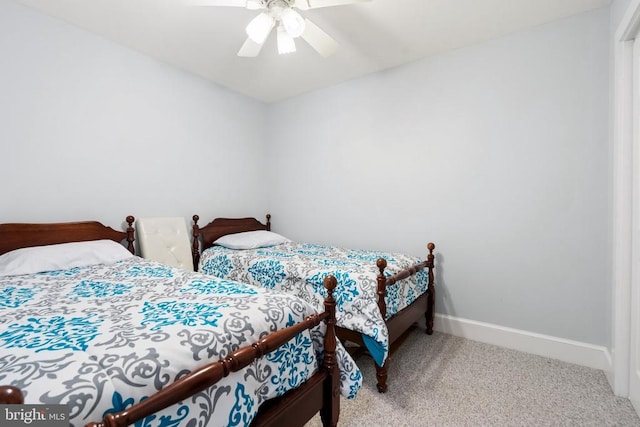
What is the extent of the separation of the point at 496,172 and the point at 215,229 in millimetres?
2801

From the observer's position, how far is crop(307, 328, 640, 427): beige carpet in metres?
1.66

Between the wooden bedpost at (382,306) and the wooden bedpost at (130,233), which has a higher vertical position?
the wooden bedpost at (130,233)

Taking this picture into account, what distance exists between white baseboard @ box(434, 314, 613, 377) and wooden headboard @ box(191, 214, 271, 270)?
2.33 meters

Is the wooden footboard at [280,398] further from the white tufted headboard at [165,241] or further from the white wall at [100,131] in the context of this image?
the white wall at [100,131]

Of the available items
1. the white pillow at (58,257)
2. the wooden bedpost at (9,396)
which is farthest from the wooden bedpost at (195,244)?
the wooden bedpost at (9,396)

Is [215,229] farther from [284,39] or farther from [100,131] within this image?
[284,39]

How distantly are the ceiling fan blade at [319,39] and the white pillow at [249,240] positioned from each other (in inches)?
73.5

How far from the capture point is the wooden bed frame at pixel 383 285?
192 cm

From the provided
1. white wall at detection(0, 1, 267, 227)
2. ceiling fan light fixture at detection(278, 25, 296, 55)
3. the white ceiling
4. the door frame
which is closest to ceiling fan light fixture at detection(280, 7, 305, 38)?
ceiling fan light fixture at detection(278, 25, 296, 55)

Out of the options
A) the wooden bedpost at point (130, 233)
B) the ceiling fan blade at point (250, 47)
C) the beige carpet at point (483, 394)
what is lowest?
the beige carpet at point (483, 394)

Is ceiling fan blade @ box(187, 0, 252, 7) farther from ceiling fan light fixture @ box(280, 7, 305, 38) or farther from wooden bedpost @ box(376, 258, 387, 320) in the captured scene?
wooden bedpost @ box(376, 258, 387, 320)

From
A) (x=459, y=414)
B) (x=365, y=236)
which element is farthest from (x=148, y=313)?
(x=365, y=236)

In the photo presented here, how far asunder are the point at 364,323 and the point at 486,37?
8.22 feet

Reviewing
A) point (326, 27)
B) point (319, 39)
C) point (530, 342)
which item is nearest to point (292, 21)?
point (319, 39)
